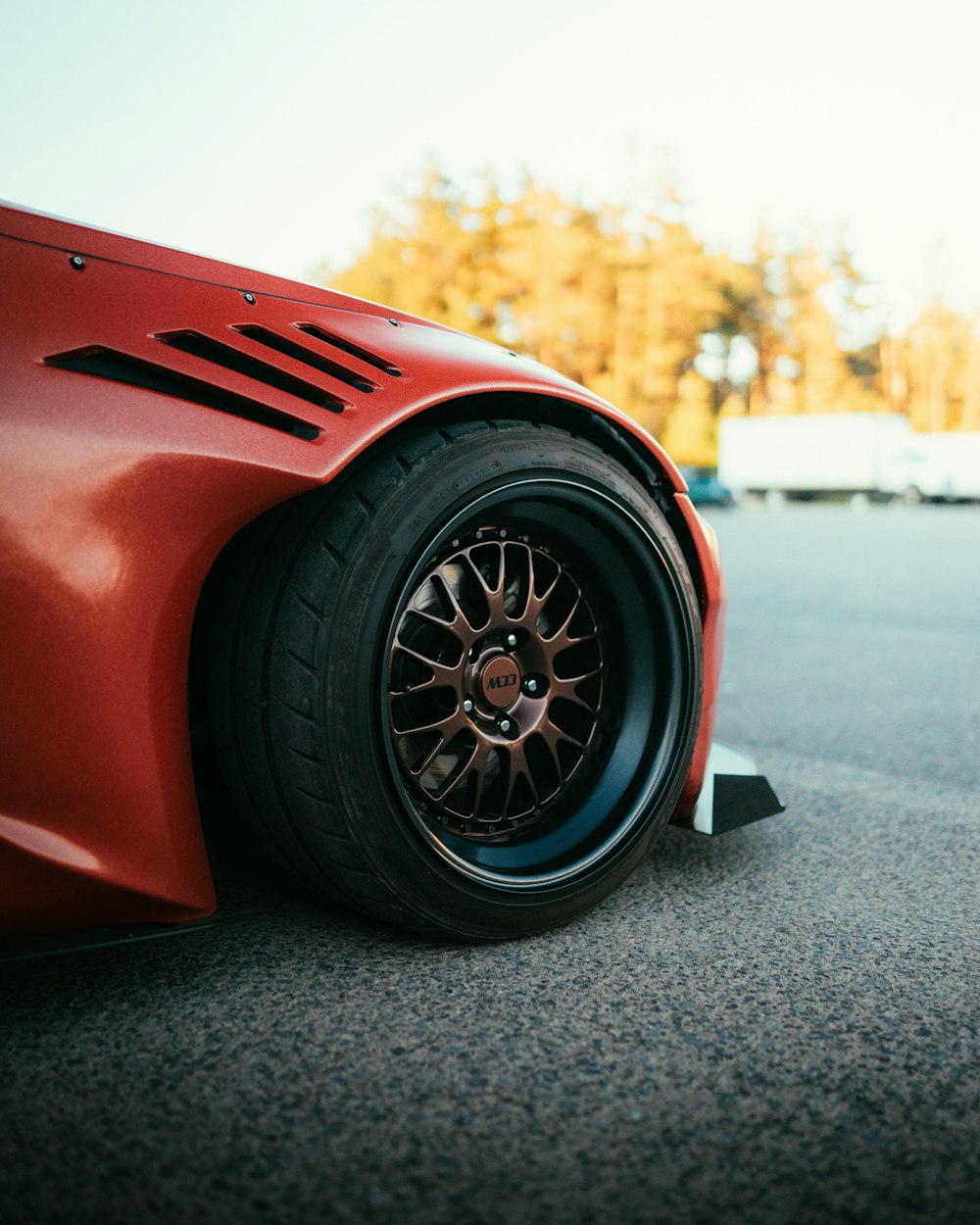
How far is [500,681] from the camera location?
6.41 ft

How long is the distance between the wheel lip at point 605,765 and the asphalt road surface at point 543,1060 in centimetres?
14

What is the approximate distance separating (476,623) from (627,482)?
419 millimetres

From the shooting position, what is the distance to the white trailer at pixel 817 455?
112 ft

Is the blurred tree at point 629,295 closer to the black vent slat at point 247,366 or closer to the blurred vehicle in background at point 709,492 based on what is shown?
the blurred vehicle in background at point 709,492

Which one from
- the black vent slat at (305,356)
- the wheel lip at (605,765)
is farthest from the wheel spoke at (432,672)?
the black vent slat at (305,356)

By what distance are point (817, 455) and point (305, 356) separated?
35833 mm

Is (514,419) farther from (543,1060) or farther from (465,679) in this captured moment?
(543,1060)

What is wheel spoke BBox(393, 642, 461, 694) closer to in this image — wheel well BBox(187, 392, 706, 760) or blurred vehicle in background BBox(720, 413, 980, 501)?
wheel well BBox(187, 392, 706, 760)

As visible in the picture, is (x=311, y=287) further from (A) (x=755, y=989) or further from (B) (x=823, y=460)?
(B) (x=823, y=460)

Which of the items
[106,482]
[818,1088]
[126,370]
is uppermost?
[126,370]

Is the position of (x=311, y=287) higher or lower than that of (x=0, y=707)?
higher

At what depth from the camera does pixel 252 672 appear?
5.89 feet

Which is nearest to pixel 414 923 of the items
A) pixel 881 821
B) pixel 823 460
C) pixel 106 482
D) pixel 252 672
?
pixel 252 672

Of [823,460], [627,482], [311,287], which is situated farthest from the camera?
[823,460]
